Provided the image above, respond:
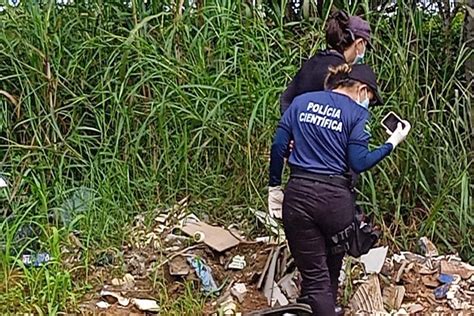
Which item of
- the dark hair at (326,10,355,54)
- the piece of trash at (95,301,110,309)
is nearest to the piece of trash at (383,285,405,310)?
the dark hair at (326,10,355,54)

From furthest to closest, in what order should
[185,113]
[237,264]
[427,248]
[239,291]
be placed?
[185,113] < [427,248] < [237,264] < [239,291]

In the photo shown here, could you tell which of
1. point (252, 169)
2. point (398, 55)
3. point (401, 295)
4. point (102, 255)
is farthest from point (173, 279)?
point (398, 55)

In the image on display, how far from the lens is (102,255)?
4473 millimetres

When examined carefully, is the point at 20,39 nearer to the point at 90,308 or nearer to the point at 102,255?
the point at 102,255

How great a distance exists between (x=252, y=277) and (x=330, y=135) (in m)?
1.14

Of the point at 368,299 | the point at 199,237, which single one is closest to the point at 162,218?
the point at 199,237

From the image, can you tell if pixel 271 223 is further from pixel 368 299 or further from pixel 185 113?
pixel 185 113

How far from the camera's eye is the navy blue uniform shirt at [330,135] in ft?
11.5

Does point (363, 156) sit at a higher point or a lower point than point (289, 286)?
higher

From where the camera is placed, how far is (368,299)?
13.0 feet

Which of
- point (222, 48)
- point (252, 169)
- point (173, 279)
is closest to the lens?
point (173, 279)

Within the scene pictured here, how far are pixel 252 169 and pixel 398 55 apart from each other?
4.11 ft

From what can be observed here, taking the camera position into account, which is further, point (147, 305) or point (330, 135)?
point (147, 305)

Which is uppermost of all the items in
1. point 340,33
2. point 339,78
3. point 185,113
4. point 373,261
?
point 340,33
